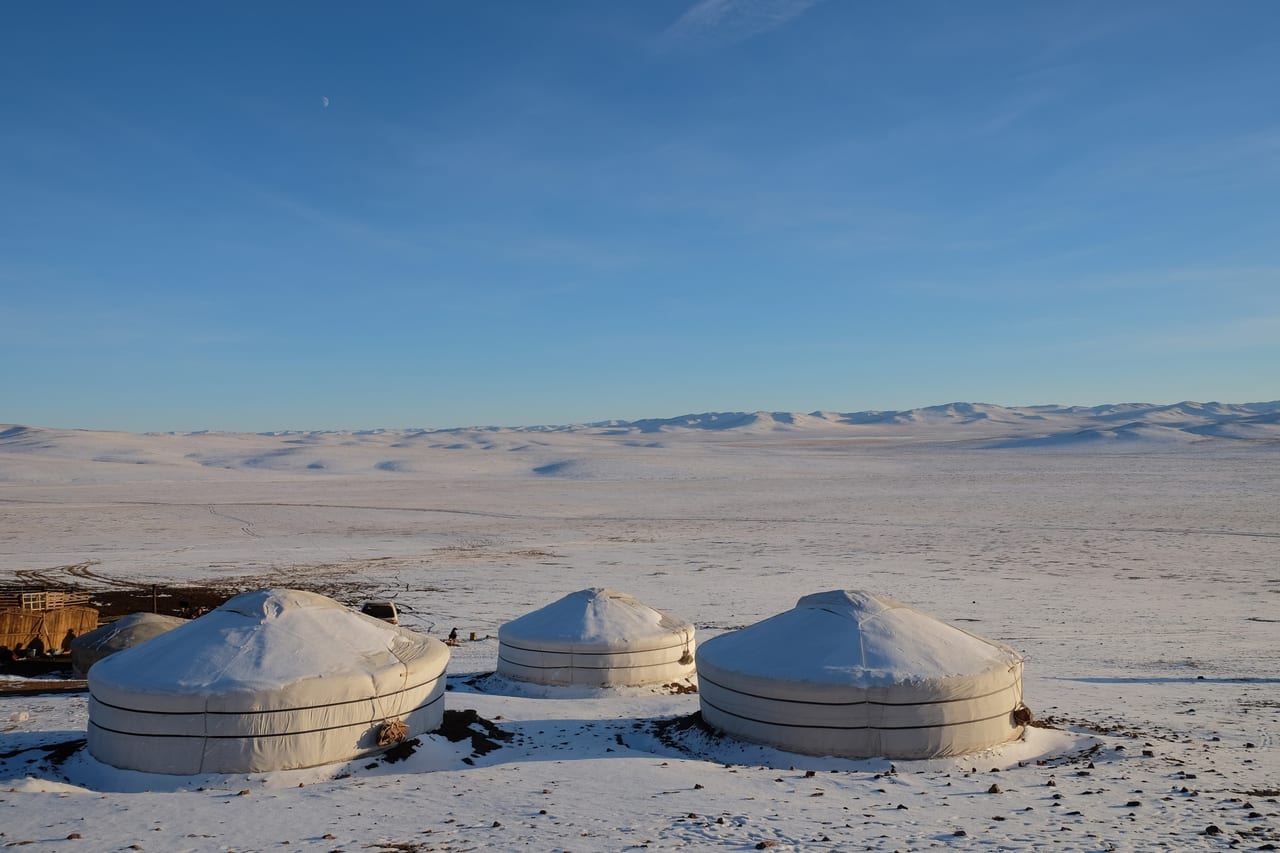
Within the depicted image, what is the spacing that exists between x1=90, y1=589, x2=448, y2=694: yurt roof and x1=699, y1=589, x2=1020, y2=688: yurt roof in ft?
11.3

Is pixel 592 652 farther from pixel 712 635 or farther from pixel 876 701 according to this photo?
pixel 876 701

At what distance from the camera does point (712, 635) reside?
16859mm

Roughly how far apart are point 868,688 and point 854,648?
56 cm

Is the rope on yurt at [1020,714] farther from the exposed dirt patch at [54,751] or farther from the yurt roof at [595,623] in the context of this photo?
the exposed dirt patch at [54,751]

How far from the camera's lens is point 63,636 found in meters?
16.1

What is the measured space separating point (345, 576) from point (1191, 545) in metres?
24.1

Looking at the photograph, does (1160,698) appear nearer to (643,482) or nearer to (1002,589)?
(1002,589)

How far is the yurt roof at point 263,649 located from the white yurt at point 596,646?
314 centimetres

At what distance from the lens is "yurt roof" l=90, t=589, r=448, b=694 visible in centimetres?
916

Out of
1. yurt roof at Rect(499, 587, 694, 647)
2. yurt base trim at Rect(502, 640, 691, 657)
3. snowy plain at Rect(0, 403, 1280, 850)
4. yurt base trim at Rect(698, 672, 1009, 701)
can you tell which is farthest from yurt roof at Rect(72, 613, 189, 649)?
yurt base trim at Rect(698, 672, 1009, 701)

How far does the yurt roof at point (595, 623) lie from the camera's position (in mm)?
13555

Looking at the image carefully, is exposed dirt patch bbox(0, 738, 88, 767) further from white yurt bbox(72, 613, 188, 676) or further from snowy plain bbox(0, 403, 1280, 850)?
white yurt bbox(72, 613, 188, 676)

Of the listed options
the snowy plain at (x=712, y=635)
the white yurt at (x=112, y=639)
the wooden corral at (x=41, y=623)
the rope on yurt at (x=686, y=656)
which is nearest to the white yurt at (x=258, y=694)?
the snowy plain at (x=712, y=635)

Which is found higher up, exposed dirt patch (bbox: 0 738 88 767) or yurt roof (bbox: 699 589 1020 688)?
yurt roof (bbox: 699 589 1020 688)
